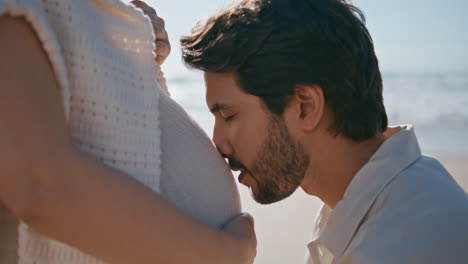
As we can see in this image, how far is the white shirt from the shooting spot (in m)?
1.95

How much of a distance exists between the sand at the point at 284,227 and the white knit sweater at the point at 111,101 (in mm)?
3659

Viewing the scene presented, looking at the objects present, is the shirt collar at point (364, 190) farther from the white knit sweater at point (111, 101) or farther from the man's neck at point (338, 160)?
the white knit sweater at point (111, 101)

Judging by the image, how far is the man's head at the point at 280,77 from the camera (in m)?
2.43

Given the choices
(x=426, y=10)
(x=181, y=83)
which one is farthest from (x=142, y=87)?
(x=426, y=10)

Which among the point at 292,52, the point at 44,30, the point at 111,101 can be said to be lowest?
the point at 292,52

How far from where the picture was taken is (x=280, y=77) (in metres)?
2.48

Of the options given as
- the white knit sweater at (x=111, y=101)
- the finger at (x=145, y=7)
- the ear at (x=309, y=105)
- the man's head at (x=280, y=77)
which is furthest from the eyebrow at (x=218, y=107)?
the white knit sweater at (x=111, y=101)

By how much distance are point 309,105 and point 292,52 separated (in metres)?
0.22

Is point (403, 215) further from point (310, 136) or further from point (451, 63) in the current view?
point (451, 63)

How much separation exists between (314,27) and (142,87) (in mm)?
1167

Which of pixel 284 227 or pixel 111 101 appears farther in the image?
pixel 284 227

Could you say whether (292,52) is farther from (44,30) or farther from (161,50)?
(44,30)

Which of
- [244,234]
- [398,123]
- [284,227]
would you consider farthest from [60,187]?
[398,123]

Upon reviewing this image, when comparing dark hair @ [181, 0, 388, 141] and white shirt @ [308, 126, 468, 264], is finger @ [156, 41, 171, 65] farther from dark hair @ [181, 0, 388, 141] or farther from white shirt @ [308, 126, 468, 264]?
white shirt @ [308, 126, 468, 264]
